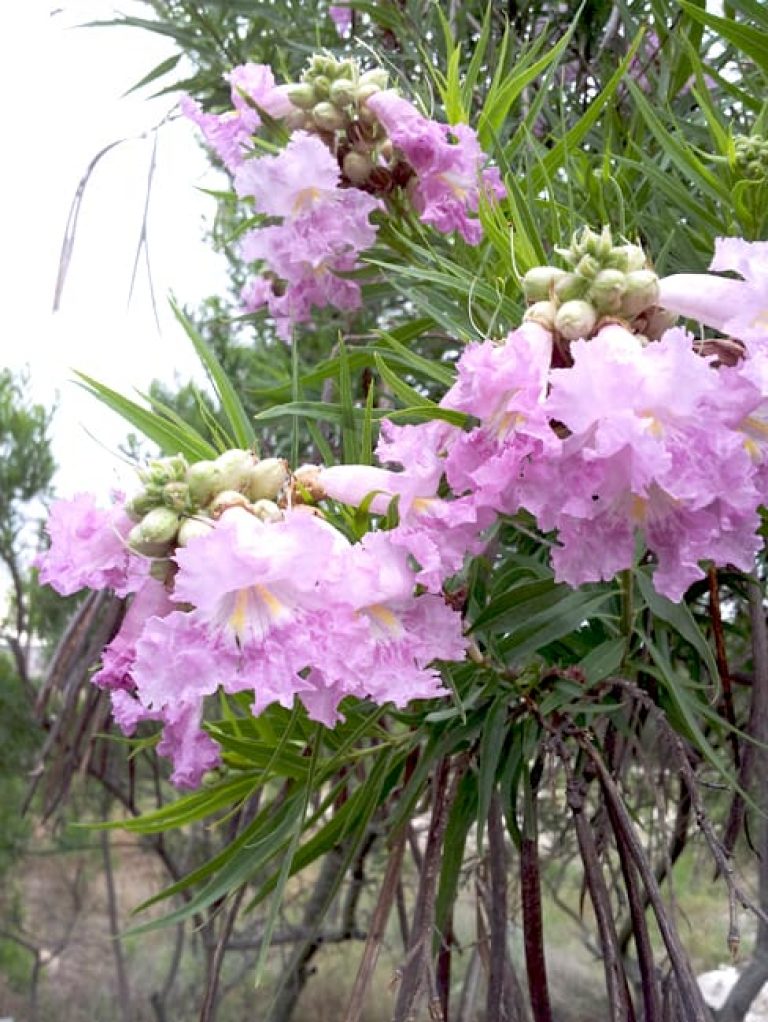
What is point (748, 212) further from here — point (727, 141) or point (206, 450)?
point (206, 450)

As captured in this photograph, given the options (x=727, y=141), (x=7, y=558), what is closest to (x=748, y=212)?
(x=727, y=141)

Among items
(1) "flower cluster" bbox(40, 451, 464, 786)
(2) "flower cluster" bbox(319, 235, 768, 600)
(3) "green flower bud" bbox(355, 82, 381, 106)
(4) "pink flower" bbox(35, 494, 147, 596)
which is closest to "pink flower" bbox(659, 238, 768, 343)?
(2) "flower cluster" bbox(319, 235, 768, 600)

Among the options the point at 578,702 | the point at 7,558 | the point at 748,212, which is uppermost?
the point at 7,558

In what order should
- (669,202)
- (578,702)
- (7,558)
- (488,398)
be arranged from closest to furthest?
(488,398) → (578,702) → (669,202) → (7,558)

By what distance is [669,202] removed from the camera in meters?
0.87

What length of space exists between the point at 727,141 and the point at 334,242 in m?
0.29

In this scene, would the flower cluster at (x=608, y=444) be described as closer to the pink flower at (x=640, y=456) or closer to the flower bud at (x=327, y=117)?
the pink flower at (x=640, y=456)

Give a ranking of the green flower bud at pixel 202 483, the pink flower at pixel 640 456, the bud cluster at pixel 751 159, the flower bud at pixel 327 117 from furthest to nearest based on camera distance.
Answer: the flower bud at pixel 327 117
the bud cluster at pixel 751 159
the green flower bud at pixel 202 483
the pink flower at pixel 640 456

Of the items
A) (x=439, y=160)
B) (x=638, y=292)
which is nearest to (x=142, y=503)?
(x=638, y=292)

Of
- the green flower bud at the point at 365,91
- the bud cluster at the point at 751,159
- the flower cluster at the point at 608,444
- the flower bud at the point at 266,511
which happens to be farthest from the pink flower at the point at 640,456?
the green flower bud at the point at 365,91

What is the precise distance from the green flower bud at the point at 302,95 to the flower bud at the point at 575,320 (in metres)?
0.45

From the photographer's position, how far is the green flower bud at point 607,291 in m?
0.50

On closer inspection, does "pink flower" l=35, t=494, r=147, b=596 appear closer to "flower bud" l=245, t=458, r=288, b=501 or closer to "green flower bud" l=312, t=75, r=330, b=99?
"flower bud" l=245, t=458, r=288, b=501

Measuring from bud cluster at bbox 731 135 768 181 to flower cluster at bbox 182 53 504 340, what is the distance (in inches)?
6.7
